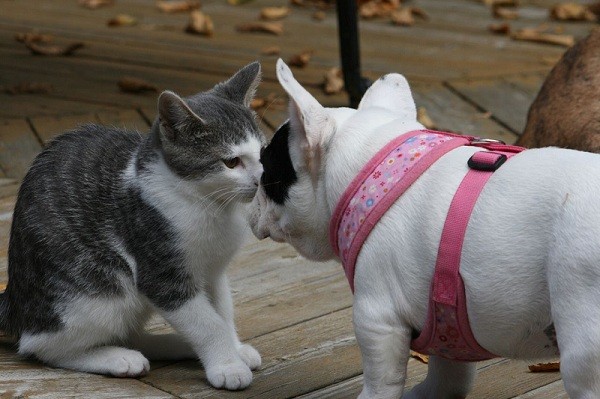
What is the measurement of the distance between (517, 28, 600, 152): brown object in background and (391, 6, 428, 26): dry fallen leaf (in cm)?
232

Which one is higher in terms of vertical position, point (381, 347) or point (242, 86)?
point (242, 86)

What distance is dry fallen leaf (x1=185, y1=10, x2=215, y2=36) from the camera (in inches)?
202

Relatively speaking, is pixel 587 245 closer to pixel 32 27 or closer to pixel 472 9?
pixel 32 27

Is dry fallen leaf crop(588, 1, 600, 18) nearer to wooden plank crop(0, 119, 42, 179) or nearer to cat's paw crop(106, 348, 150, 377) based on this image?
wooden plank crop(0, 119, 42, 179)

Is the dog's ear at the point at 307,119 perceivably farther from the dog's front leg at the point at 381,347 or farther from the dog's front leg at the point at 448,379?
the dog's front leg at the point at 448,379

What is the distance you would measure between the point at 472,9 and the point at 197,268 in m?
4.02

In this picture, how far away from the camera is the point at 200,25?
515 centimetres

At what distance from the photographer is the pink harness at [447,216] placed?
1.74m

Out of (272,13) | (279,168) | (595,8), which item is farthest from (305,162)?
(595,8)

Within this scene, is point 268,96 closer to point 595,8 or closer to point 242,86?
point 242,86

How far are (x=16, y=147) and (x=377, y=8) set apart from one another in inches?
108

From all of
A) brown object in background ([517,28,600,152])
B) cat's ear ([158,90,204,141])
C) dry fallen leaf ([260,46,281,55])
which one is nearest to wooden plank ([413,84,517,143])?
brown object in background ([517,28,600,152])

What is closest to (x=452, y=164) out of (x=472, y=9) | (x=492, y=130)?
(x=492, y=130)

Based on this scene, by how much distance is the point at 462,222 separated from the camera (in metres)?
1.73
